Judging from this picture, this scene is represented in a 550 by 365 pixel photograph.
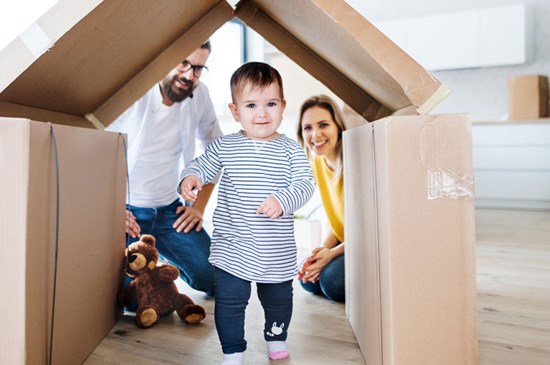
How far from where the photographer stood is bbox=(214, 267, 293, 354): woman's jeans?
1.04 meters

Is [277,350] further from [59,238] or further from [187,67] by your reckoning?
[187,67]

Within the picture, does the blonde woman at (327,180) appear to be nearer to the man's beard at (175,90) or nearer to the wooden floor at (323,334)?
the wooden floor at (323,334)

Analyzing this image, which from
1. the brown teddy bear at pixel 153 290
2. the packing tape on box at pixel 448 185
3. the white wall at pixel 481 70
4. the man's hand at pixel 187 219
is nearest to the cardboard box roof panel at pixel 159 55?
the packing tape on box at pixel 448 185

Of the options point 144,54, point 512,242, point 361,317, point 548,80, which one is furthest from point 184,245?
point 548,80

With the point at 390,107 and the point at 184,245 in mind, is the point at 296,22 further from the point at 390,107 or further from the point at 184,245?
the point at 184,245

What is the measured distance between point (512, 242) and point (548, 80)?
2265mm

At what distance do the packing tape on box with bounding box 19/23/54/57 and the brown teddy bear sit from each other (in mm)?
631

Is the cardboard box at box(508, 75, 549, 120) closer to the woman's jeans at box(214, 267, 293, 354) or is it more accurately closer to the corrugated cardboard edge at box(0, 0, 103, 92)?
the woman's jeans at box(214, 267, 293, 354)

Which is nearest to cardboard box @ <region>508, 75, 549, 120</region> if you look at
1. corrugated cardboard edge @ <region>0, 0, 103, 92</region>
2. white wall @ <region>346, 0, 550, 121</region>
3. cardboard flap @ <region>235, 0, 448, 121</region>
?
white wall @ <region>346, 0, 550, 121</region>

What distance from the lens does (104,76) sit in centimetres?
121

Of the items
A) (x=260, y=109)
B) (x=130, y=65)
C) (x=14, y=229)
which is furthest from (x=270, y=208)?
(x=130, y=65)

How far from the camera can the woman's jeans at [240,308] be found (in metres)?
1.04

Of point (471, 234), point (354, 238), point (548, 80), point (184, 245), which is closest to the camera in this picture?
point (471, 234)

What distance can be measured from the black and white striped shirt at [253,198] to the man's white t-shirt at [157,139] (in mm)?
643
